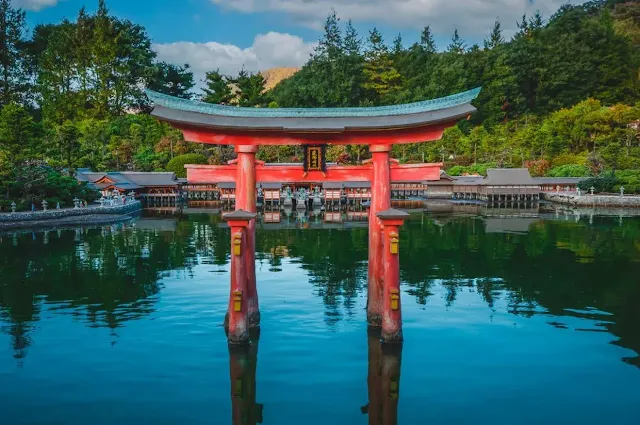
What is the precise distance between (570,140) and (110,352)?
208 ft

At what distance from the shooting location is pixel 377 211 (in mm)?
12805

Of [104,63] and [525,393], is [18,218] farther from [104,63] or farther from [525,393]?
[104,63]

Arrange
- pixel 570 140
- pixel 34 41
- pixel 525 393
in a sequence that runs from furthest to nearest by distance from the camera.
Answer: pixel 34 41, pixel 570 140, pixel 525 393

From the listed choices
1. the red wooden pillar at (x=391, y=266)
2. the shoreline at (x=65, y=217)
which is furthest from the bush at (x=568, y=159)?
the red wooden pillar at (x=391, y=266)

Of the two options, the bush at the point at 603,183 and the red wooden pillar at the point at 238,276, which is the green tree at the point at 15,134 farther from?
the bush at the point at 603,183

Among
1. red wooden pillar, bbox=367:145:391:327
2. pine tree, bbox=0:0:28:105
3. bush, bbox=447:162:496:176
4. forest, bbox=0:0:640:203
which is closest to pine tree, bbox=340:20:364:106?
forest, bbox=0:0:640:203

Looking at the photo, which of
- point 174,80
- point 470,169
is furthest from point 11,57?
point 470,169

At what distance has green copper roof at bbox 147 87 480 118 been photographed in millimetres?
11914

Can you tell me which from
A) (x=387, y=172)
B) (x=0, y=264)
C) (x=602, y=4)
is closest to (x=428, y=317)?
(x=387, y=172)

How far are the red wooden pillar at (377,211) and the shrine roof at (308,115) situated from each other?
81 cm

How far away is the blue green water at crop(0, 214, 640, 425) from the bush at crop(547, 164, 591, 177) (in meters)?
33.4

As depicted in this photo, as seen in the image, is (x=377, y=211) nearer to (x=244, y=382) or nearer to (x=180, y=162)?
(x=244, y=382)

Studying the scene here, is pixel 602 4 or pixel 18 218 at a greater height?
pixel 602 4

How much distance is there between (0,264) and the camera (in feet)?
76.5
